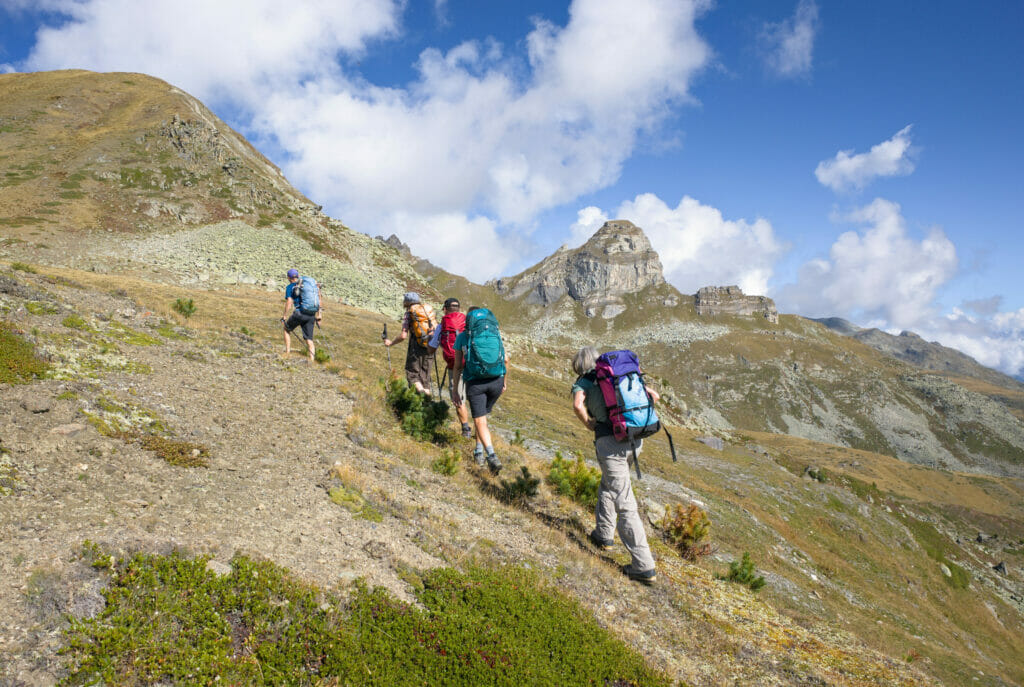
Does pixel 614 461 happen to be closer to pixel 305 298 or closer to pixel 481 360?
pixel 481 360

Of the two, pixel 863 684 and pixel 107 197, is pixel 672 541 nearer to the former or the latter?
pixel 863 684

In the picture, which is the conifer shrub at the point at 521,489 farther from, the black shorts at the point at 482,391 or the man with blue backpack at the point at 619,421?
the man with blue backpack at the point at 619,421

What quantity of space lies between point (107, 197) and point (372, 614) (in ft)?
227

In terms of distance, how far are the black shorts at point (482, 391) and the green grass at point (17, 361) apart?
7.15 meters

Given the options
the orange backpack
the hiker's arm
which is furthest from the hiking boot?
the orange backpack

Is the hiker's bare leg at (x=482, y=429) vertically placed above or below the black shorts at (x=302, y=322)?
below

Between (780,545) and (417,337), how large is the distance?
52.5 ft

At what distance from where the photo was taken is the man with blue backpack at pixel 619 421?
6.66 meters

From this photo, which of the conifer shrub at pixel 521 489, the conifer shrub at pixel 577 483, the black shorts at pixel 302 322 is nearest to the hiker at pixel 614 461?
the conifer shrub at pixel 521 489

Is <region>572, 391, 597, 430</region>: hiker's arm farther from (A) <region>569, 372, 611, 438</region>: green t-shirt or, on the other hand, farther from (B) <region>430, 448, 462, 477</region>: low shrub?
(B) <region>430, 448, 462, 477</region>: low shrub

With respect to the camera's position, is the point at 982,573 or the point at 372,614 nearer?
the point at 372,614

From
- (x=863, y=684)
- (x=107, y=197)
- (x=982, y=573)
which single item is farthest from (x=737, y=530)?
(x=107, y=197)

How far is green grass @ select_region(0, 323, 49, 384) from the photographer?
7.11 metres

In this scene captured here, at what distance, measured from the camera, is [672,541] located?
9930 mm
